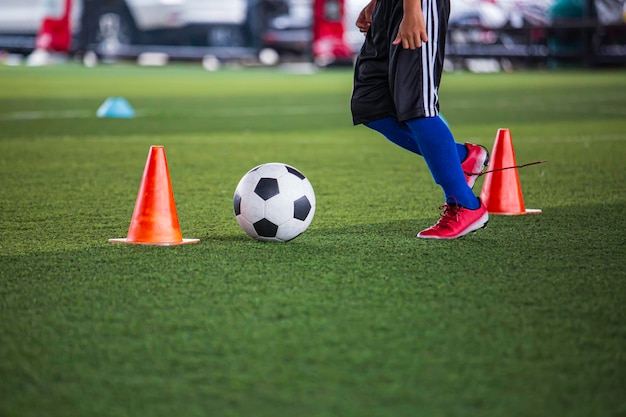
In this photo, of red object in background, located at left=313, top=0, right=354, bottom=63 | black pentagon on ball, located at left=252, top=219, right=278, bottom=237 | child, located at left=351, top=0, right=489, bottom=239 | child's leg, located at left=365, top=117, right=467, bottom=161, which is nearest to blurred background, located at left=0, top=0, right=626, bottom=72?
red object in background, located at left=313, top=0, right=354, bottom=63

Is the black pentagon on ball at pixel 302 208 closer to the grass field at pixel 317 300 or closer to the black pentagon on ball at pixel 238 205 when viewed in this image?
the grass field at pixel 317 300

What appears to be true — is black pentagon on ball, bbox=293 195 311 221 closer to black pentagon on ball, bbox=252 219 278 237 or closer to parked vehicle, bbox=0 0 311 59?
black pentagon on ball, bbox=252 219 278 237

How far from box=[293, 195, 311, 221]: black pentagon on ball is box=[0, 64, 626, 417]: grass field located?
117 mm

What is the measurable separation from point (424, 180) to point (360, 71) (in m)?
1.97

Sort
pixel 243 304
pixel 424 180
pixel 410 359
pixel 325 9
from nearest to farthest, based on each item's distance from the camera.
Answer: pixel 410 359
pixel 243 304
pixel 424 180
pixel 325 9

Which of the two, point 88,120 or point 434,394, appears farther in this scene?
point 88,120

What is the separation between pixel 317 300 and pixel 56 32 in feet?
83.5

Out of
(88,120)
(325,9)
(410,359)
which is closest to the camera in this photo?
(410,359)

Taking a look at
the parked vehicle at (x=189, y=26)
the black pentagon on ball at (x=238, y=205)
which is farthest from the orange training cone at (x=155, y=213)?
the parked vehicle at (x=189, y=26)

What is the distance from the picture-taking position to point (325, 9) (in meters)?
25.8

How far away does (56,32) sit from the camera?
88.8ft

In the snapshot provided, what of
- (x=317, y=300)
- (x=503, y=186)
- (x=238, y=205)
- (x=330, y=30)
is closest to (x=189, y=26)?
(x=330, y=30)

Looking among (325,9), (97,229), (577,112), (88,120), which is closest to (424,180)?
(97,229)

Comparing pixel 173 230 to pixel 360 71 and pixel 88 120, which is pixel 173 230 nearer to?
pixel 360 71
